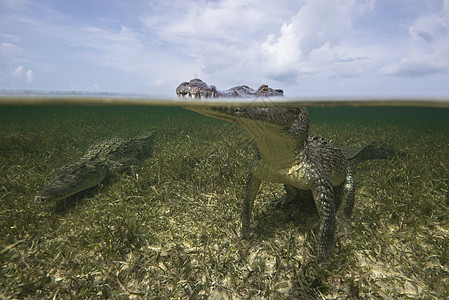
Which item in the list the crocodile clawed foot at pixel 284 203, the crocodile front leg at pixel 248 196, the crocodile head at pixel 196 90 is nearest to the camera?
the crocodile head at pixel 196 90

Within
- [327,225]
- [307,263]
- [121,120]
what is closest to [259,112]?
[327,225]

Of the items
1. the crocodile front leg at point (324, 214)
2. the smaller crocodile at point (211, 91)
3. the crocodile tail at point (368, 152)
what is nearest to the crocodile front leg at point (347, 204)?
the crocodile tail at point (368, 152)

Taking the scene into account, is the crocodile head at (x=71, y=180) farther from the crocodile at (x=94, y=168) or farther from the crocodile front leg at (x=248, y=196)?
the crocodile front leg at (x=248, y=196)

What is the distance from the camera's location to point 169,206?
130 inches

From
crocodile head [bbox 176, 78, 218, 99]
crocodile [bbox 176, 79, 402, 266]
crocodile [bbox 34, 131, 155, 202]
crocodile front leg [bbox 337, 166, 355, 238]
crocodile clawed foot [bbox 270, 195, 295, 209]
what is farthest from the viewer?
crocodile [bbox 34, 131, 155, 202]

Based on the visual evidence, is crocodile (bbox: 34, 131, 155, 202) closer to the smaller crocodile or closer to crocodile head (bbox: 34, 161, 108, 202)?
crocodile head (bbox: 34, 161, 108, 202)

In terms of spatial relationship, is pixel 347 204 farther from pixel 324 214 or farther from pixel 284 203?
pixel 324 214

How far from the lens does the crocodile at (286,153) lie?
172 cm

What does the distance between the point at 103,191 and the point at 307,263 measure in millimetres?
3436

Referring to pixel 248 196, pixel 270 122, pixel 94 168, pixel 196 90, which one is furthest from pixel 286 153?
pixel 94 168

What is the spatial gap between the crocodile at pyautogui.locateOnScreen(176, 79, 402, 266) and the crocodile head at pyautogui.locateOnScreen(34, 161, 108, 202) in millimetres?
2707

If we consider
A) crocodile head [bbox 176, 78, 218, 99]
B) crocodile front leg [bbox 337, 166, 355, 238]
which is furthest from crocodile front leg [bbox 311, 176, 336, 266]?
crocodile head [bbox 176, 78, 218, 99]

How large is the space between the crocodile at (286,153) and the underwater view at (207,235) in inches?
11.6

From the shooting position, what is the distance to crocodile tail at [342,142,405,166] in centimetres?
336
